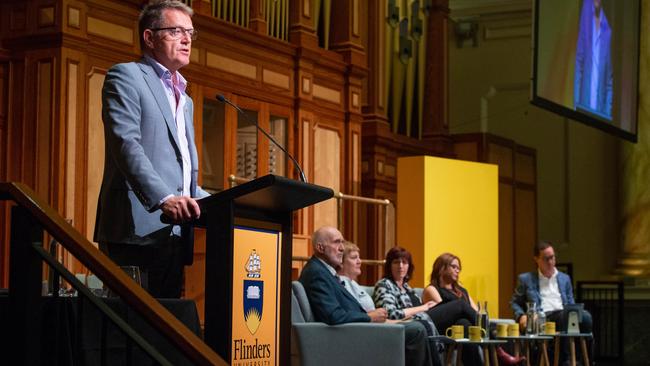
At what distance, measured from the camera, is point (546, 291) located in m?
8.48

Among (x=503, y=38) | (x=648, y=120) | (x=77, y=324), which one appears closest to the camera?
(x=77, y=324)

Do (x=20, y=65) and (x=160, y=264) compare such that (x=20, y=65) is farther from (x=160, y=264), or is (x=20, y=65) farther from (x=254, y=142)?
(x=160, y=264)

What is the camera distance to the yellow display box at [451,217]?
8.98m

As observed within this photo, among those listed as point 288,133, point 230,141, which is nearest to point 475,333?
point 230,141

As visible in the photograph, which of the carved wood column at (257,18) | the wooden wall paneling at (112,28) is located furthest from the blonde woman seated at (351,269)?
the carved wood column at (257,18)

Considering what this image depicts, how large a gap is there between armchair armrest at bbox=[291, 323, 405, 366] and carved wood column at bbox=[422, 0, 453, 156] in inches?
223

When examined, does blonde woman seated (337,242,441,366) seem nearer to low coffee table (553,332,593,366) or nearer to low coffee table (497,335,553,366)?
low coffee table (497,335,553,366)

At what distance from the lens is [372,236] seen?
32.4ft

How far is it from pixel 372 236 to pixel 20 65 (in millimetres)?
4115

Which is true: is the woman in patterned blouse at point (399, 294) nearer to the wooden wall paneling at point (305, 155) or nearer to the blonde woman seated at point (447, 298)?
the blonde woman seated at point (447, 298)

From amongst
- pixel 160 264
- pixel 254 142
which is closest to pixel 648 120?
pixel 254 142

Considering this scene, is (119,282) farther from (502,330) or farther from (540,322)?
(540,322)

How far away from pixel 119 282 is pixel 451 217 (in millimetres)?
7184

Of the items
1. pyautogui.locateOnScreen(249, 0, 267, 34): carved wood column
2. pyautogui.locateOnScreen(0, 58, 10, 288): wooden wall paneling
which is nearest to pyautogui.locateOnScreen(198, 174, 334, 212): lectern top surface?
pyautogui.locateOnScreen(0, 58, 10, 288): wooden wall paneling
